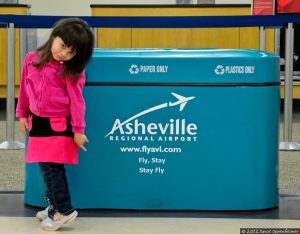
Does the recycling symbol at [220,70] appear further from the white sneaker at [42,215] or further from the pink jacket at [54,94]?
the white sneaker at [42,215]

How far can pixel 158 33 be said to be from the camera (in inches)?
325

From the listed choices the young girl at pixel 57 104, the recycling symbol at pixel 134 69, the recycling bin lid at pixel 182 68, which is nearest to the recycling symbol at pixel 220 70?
the recycling bin lid at pixel 182 68

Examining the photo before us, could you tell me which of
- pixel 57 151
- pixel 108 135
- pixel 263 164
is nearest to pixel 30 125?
pixel 57 151

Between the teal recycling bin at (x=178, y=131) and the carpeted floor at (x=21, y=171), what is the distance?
71cm

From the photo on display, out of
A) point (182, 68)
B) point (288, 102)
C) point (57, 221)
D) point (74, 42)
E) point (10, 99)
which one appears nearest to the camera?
point (74, 42)

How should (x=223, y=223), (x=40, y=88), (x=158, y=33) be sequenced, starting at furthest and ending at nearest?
(x=158, y=33) → (x=223, y=223) → (x=40, y=88)

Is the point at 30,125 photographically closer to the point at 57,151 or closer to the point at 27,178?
the point at 57,151

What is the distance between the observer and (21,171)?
461cm

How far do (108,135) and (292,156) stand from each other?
249 cm

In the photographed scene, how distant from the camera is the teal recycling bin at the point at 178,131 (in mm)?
3217

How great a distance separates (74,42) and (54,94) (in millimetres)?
227

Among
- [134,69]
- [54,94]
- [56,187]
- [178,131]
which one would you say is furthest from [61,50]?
[178,131]

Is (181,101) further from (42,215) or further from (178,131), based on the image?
(42,215)

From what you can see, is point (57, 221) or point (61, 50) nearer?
point (61, 50)
